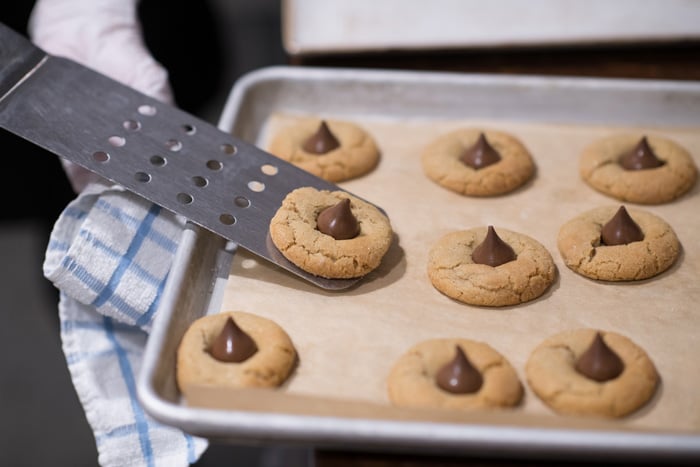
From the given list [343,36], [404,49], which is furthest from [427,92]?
[343,36]

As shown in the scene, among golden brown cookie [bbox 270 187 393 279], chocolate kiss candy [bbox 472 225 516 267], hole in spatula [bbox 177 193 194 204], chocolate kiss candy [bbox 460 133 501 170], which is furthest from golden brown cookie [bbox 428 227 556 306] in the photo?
hole in spatula [bbox 177 193 194 204]

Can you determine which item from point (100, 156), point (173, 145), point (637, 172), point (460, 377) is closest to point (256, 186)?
point (173, 145)

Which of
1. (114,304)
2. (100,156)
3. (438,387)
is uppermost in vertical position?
(100,156)

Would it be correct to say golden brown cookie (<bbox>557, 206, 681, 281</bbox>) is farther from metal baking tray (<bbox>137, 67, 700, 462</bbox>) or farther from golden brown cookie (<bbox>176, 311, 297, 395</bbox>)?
golden brown cookie (<bbox>176, 311, 297, 395</bbox>)

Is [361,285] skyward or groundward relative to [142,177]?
groundward

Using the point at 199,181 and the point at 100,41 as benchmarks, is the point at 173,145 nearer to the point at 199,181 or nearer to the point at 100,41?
the point at 199,181

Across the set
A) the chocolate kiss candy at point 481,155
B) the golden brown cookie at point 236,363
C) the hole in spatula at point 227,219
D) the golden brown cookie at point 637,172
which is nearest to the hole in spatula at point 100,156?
the hole in spatula at point 227,219

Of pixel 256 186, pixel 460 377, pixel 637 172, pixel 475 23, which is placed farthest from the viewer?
pixel 475 23
